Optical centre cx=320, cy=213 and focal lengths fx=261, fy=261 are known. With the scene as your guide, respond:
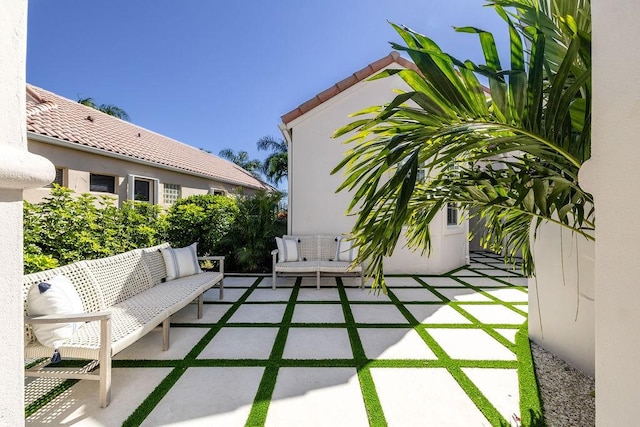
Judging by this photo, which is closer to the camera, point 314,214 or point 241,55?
point 314,214

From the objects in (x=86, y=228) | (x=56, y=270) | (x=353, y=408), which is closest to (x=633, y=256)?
(x=353, y=408)

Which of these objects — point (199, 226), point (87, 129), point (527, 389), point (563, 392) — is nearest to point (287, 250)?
point (199, 226)

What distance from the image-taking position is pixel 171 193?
9867 millimetres

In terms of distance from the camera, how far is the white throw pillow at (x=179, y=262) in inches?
166

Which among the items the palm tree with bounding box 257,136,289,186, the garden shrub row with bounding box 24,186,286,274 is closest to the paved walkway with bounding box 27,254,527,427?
the garden shrub row with bounding box 24,186,286,274

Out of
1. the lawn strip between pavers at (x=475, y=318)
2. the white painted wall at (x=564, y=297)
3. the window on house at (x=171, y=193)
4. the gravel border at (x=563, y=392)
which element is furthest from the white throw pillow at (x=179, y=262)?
the window on house at (x=171, y=193)

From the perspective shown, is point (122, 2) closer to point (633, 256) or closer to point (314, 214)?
point (314, 214)

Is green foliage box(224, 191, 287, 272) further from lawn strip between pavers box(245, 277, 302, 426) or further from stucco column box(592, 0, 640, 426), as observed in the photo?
stucco column box(592, 0, 640, 426)

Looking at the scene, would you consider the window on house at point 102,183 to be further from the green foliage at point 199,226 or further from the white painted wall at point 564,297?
the white painted wall at point 564,297

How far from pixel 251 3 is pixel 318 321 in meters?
8.33

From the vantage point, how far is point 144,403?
2.20 meters

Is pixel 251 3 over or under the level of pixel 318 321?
over

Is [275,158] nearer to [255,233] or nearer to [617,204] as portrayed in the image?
[255,233]

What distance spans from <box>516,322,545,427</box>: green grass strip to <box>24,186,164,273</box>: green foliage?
4699mm
